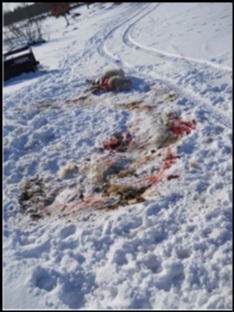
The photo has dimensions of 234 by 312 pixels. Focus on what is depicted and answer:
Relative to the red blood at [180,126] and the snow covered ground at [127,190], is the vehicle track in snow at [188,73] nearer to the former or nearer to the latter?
the snow covered ground at [127,190]

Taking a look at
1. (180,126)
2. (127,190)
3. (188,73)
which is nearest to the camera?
Answer: (127,190)

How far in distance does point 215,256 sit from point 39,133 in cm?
529

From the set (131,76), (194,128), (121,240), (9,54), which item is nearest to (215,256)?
(121,240)

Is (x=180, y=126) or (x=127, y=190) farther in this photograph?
(x=180, y=126)

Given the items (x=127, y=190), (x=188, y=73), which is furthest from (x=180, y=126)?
(x=188, y=73)

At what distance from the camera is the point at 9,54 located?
16375 mm

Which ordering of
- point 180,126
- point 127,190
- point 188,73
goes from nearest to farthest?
point 127,190 < point 180,126 < point 188,73

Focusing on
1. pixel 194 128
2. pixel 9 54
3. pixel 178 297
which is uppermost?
pixel 9 54

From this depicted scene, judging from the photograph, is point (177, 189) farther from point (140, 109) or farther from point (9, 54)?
point (9, 54)

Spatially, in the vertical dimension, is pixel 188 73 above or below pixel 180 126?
above

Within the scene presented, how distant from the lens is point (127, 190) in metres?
5.64

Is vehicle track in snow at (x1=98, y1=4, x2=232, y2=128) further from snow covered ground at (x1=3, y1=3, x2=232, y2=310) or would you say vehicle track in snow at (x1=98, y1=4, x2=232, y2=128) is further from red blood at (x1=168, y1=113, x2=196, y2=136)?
red blood at (x1=168, y1=113, x2=196, y2=136)

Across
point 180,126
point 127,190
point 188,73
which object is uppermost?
point 188,73

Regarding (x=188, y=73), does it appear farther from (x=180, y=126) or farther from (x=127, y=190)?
(x=127, y=190)
